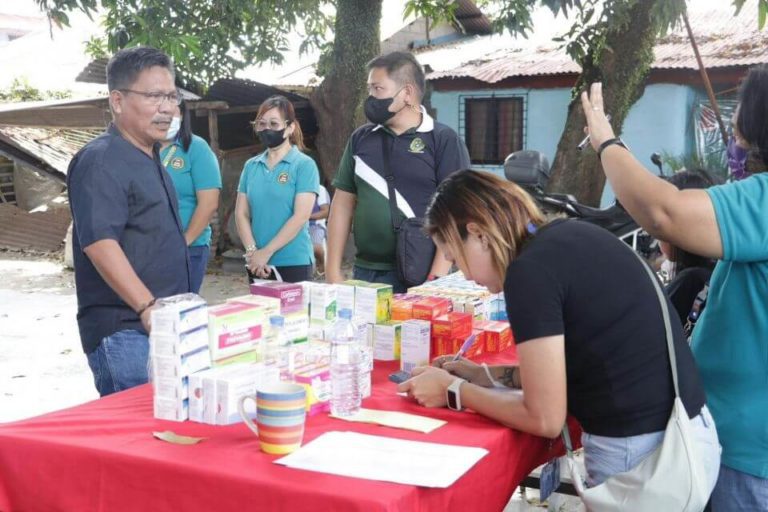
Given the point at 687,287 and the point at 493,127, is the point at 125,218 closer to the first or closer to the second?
the point at 687,287

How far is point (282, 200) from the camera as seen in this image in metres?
5.17

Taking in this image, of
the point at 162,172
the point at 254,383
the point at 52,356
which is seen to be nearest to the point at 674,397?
the point at 254,383

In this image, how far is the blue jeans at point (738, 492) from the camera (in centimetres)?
220

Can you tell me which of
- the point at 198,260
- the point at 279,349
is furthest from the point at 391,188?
the point at 279,349

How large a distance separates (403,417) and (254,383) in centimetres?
42

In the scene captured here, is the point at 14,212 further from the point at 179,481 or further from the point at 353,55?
the point at 179,481

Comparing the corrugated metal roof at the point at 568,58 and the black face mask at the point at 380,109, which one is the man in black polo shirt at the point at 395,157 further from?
the corrugated metal roof at the point at 568,58

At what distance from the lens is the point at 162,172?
315 centimetres

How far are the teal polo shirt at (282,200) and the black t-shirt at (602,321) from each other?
10.4 ft

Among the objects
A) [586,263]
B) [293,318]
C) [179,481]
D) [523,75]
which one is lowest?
[179,481]

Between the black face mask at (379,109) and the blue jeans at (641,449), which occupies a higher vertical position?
the black face mask at (379,109)

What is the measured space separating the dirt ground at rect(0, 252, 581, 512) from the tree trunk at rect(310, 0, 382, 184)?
230 centimetres

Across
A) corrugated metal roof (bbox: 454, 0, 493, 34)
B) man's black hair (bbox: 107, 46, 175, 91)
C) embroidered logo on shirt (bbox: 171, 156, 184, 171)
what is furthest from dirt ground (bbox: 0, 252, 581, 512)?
corrugated metal roof (bbox: 454, 0, 493, 34)

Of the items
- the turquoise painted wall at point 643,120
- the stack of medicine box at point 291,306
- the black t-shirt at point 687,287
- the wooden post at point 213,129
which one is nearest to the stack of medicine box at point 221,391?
the stack of medicine box at point 291,306
